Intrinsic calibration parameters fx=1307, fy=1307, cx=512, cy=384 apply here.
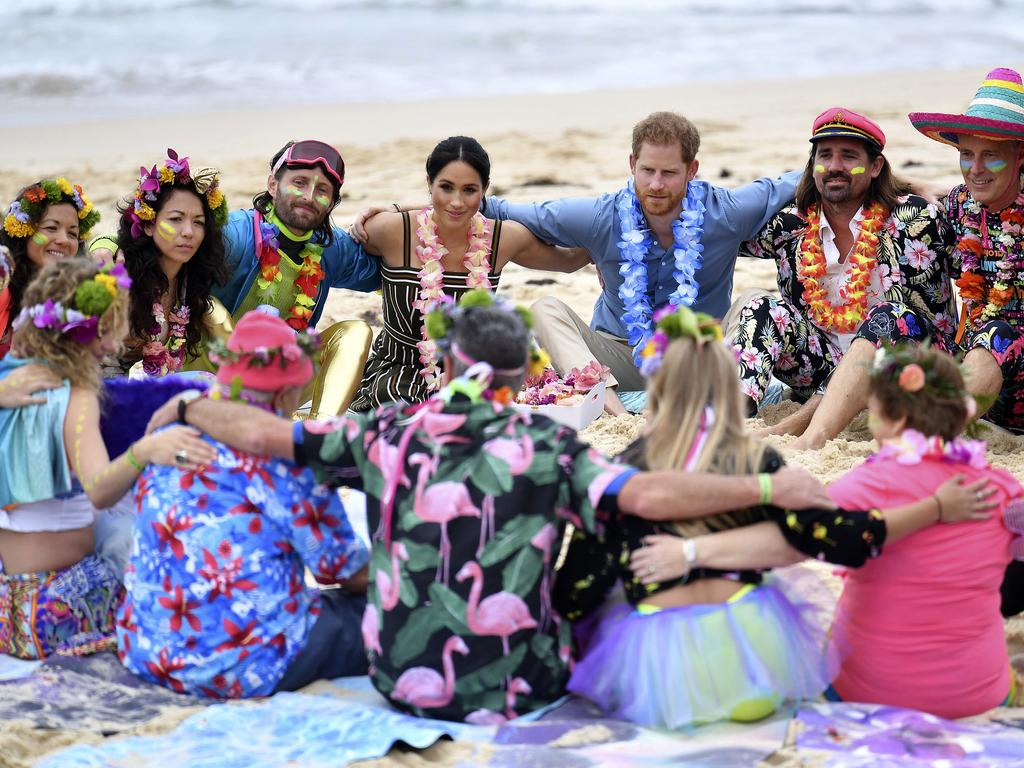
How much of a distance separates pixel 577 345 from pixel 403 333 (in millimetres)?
886

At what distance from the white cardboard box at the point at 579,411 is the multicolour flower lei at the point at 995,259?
1764 mm

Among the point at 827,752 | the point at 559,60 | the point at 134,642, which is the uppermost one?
the point at 559,60

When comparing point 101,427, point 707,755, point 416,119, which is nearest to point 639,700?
point 707,755

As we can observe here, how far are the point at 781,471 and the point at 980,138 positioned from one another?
2933 mm

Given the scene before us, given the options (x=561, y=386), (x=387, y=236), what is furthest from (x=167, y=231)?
(x=561, y=386)

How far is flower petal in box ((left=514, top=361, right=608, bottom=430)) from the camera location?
6.08 metres

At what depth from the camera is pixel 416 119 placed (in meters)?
16.0

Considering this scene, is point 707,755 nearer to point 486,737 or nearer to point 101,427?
point 486,737

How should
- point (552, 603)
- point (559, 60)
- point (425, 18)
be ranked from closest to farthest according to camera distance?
point (552, 603), point (559, 60), point (425, 18)

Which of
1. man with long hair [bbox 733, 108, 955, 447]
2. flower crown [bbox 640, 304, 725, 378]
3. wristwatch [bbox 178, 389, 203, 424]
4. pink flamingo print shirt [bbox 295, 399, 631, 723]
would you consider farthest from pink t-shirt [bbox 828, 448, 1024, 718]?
man with long hair [bbox 733, 108, 955, 447]

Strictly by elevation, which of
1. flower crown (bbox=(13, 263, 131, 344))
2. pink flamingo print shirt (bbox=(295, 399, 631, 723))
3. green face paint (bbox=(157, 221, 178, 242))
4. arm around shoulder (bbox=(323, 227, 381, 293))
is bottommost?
pink flamingo print shirt (bbox=(295, 399, 631, 723))

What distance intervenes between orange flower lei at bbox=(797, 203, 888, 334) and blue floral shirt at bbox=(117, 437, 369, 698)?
3253 millimetres

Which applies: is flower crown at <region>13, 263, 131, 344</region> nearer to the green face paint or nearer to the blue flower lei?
the green face paint

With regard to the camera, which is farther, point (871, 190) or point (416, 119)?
point (416, 119)
